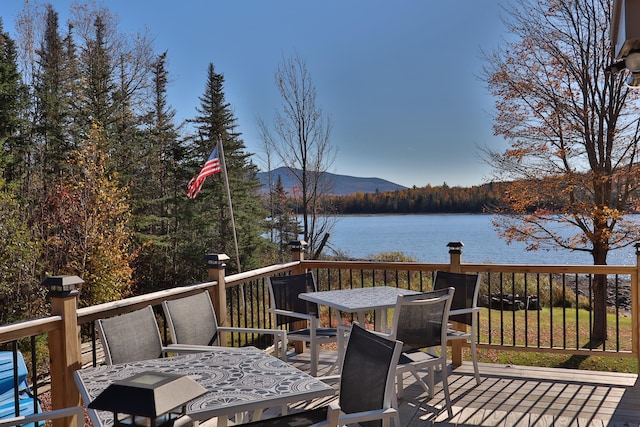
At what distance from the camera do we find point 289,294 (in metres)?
4.46

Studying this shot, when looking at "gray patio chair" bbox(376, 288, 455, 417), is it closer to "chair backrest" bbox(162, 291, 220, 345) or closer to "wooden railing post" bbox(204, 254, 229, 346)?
"chair backrest" bbox(162, 291, 220, 345)

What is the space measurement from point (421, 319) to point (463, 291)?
1.02 m

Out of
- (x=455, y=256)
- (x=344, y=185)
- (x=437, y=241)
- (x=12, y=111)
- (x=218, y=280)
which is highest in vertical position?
(x=12, y=111)

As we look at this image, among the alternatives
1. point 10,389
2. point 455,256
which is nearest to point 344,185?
point 455,256

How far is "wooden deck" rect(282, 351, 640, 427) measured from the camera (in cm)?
344

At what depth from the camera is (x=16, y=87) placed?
1255 cm

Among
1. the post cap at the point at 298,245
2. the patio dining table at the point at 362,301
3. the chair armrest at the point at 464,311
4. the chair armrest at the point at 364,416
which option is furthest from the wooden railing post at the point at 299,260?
the chair armrest at the point at 364,416

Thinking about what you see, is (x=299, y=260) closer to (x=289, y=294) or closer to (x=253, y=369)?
(x=289, y=294)

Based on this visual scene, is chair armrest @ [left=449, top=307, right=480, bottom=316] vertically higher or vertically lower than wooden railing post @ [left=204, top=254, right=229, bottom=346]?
lower

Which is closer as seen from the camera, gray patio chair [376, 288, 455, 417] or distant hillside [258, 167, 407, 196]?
gray patio chair [376, 288, 455, 417]

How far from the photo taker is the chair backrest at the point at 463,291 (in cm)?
416

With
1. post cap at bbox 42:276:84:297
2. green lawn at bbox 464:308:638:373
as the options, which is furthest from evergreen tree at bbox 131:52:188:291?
post cap at bbox 42:276:84:297

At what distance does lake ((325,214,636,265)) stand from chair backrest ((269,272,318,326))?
295 cm

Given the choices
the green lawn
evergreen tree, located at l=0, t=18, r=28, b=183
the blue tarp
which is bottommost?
the green lawn
